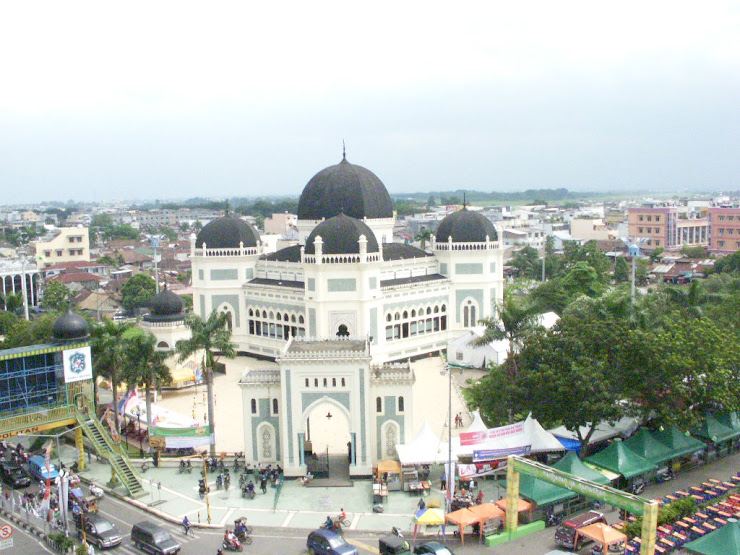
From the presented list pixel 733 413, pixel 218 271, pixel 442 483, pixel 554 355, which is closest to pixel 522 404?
pixel 554 355

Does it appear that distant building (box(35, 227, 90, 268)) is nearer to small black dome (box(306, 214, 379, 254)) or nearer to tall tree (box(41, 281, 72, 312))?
tall tree (box(41, 281, 72, 312))

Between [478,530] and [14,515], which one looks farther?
[14,515]

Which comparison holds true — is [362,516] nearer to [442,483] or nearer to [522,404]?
[442,483]

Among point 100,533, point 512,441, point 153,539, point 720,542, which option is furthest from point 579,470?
point 100,533

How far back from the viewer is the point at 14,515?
2730 centimetres

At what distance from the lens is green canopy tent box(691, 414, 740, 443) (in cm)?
3091

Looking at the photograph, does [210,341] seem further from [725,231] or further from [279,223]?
[279,223]

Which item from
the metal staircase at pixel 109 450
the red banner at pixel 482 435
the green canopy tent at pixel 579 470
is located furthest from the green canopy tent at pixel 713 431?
the metal staircase at pixel 109 450

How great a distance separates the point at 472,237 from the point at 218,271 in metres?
18.3

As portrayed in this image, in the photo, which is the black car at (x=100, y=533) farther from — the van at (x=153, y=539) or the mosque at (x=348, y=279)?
the mosque at (x=348, y=279)

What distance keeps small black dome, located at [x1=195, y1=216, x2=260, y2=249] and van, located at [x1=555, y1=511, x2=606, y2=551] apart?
1350 inches

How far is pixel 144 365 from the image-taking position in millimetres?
32719

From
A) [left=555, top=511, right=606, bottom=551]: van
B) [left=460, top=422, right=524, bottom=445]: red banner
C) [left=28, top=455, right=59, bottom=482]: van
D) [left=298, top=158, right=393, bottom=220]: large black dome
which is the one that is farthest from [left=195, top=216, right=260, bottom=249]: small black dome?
[left=555, top=511, right=606, bottom=551]: van

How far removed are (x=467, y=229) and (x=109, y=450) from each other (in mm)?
30689
